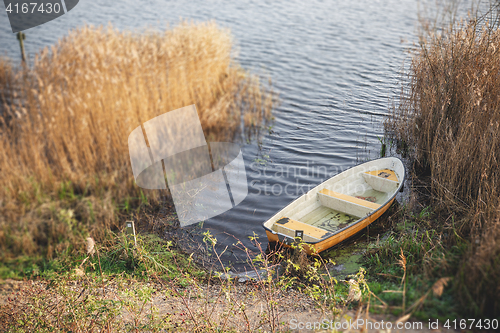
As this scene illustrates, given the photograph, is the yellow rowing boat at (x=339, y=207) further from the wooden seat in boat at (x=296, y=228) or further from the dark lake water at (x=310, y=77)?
the dark lake water at (x=310, y=77)

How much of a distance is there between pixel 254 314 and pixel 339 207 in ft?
8.05

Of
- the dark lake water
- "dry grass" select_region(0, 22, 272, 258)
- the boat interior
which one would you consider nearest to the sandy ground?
the boat interior

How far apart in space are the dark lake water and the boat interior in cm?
52

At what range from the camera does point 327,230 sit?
5.01 metres

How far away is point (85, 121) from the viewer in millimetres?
6359

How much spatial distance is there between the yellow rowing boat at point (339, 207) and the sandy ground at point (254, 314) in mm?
780

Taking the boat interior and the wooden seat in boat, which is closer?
Result: the wooden seat in boat

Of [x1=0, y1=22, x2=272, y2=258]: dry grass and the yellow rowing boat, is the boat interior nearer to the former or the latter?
the yellow rowing boat

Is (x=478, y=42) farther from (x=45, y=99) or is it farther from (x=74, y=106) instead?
(x=45, y=99)

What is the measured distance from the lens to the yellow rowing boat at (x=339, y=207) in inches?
179

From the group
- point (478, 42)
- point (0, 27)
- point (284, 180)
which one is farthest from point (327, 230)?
point (0, 27)

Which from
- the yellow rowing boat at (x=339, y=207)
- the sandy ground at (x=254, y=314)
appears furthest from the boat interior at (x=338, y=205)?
the sandy ground at (x=254, y=314)

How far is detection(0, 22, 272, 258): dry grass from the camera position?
18.6 ft

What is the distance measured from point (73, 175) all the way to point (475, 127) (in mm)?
5808
